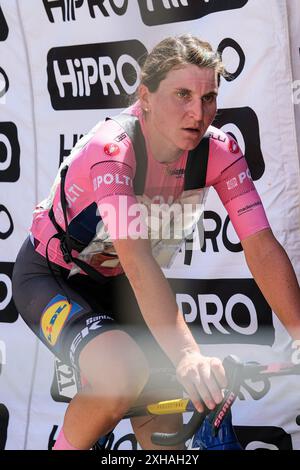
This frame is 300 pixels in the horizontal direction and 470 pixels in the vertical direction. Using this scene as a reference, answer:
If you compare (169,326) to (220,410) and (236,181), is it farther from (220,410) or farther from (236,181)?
(236,181)

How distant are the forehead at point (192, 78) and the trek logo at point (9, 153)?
1792 millimetres

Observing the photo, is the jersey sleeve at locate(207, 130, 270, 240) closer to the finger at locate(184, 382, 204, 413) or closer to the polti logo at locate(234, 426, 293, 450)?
the finger at locate(184, 382, 204, 413)

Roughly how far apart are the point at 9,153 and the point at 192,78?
190 centimetres

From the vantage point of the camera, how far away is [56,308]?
9.75 feet

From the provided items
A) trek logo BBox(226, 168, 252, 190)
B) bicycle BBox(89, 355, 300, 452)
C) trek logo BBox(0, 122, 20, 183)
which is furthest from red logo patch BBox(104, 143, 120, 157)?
trek logo BBox(0, 122, 20, 183)

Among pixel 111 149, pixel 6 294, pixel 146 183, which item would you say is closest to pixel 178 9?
pixel 146 183

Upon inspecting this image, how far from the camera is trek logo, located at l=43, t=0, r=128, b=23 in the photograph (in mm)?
4098

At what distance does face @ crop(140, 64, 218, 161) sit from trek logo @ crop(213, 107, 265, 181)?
Answer: 996 mm

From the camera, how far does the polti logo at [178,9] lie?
3.78 metres

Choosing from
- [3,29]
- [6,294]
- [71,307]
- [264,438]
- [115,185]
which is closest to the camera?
[115,185]

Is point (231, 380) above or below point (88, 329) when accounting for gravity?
above

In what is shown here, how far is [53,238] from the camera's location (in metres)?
3.12

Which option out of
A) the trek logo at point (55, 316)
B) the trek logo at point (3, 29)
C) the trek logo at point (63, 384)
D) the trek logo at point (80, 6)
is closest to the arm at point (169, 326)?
the trek logo at point (55, 316)
